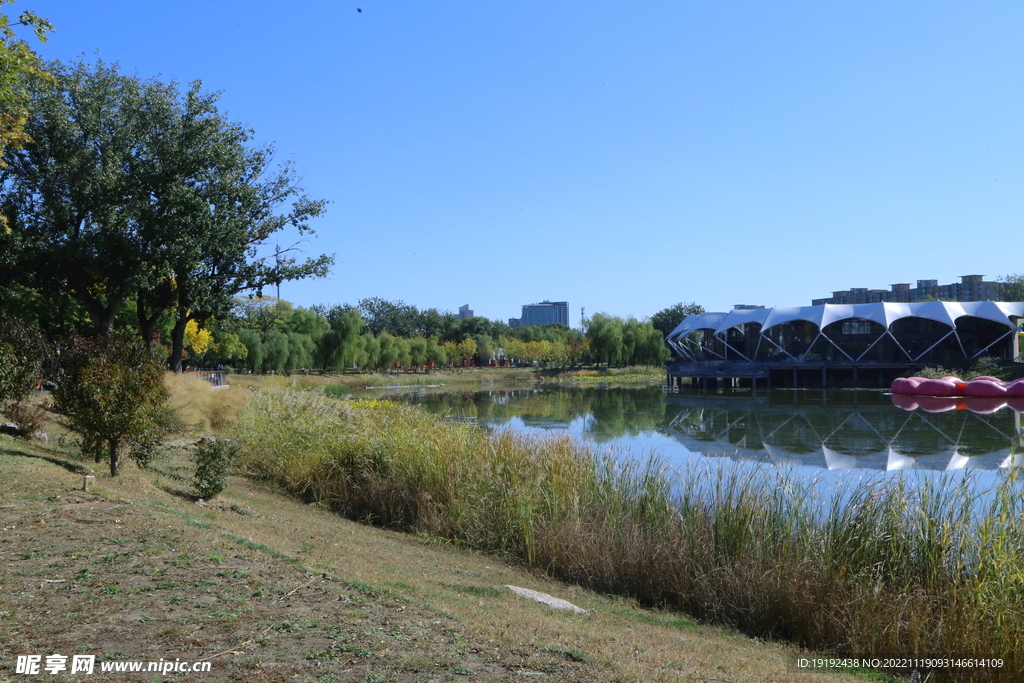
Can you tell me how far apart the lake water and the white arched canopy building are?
10.8 m

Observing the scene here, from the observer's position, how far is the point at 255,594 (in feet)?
16.0

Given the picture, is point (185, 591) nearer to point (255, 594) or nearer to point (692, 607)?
point (255, 594)

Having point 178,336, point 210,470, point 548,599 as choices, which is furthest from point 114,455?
point 178,336

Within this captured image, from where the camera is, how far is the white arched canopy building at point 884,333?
52062mm

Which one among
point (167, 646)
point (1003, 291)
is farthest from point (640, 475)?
point (1003, 291)

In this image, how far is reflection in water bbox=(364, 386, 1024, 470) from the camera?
1820 cm

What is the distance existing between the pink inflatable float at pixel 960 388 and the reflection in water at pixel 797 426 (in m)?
1.20

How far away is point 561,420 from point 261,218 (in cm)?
1288

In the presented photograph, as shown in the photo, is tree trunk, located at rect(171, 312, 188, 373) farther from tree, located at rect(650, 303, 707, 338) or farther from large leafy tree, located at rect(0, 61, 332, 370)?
tree, located at rect(650, 303, 707, 338)

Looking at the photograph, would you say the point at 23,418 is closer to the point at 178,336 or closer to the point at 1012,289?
the point at 178,336

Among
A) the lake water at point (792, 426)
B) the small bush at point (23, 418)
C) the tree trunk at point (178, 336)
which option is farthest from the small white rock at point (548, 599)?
the tree trunk at point (178, 336)

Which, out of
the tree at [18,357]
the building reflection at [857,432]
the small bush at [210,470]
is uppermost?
the tree at [18,357]

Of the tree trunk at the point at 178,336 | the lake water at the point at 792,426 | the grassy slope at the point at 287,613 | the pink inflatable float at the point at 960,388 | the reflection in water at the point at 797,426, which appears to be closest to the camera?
the grassy slope at the point at 287,613

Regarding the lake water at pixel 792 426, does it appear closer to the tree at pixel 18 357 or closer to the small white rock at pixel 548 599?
the small white rock at pixel 548 599
